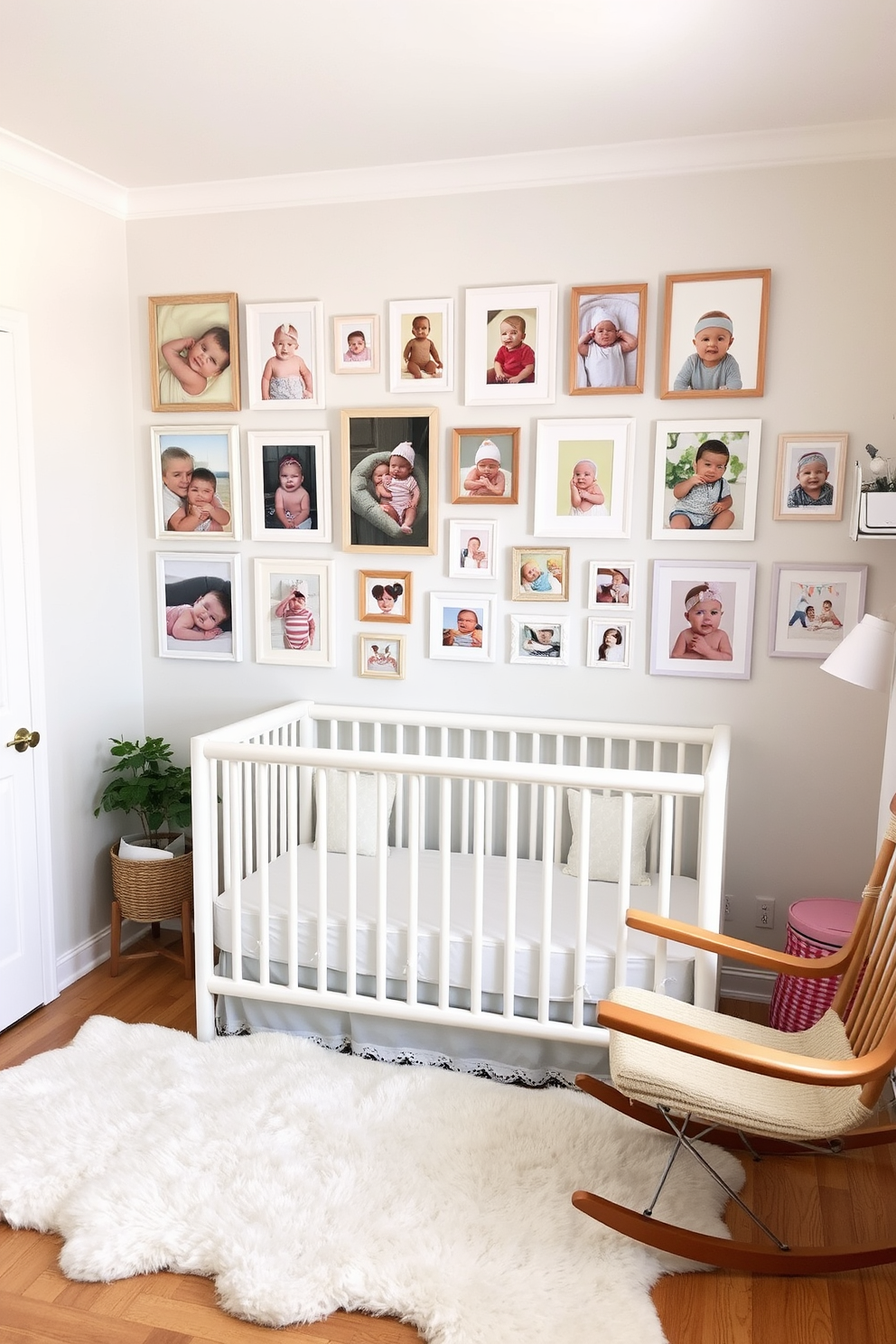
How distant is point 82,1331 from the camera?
180 centimetres

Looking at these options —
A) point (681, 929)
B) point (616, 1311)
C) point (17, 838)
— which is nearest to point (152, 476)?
point (17, 838)

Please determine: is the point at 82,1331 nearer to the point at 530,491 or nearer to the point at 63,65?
the point at 530,491

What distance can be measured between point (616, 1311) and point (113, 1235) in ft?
3.29

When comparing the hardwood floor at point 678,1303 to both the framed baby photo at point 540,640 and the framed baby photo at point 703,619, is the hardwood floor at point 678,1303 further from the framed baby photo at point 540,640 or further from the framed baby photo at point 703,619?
the framed baby photo at point 540,640

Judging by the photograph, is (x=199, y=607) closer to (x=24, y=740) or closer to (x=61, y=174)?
(x=24, y=740)

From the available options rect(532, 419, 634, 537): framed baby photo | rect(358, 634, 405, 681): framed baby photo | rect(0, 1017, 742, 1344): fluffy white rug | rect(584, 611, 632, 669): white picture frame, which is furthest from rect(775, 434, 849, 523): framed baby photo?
rect(0, 1017, 742, 1344): fluffy white rug

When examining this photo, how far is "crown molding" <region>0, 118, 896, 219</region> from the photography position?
8.88 feet

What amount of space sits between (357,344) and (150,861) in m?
1.80

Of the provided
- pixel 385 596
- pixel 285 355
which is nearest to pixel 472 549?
pixel 385 596

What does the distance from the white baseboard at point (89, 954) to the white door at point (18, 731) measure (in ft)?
0.33

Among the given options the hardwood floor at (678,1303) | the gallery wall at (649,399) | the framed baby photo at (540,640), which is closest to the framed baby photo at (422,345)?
the gallery wall at (649,399)

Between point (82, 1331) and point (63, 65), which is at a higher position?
point (63, 65)

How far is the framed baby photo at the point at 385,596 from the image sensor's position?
10.6 feet

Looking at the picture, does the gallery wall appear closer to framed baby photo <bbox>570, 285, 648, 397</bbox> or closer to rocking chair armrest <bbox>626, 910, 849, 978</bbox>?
framed baby photo <bbox>570, 285, 648, 397</bbox>
